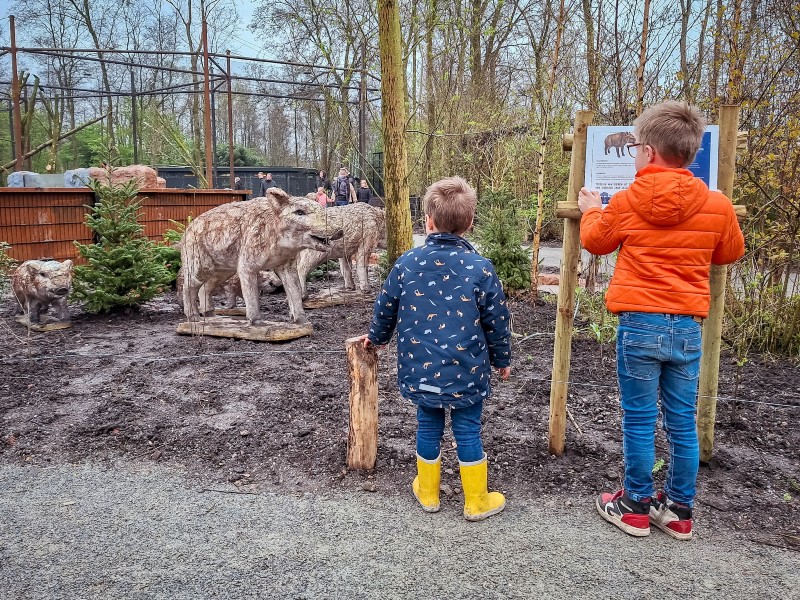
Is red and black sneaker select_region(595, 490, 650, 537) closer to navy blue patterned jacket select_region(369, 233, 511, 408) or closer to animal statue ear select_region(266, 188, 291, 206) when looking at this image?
navy blue patterned jacket select_region(369, 233, 511, 408)

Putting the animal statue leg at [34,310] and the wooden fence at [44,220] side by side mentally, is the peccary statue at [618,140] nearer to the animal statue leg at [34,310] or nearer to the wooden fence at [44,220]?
the animal statue leg at [34,310]

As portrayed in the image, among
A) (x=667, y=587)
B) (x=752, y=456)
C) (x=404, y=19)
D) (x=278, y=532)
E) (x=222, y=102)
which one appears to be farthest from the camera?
(x=222, y=102)

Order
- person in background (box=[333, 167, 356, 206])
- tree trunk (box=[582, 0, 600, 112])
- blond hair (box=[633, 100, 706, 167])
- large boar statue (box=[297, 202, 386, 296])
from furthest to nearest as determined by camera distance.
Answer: person in background (box=[333, 167, 356, 206]), large boar statue (box=[297, 202, 386, 296]), tree trunk (box=[582, 0, 600, 112]), blond hair (box=[633, 100, 706, 167])

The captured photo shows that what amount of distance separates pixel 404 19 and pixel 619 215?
873cm

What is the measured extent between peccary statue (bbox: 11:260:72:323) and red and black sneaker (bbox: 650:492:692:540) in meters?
6.14

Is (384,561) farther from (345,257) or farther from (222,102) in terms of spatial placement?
(222,102)

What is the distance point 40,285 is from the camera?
664 cm

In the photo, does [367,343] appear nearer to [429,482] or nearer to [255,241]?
[429,482]

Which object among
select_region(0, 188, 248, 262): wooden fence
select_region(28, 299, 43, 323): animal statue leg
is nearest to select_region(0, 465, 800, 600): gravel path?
select_region(28, 299, 43, 323): animal statue leg

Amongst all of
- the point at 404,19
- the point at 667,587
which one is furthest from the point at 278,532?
the point at 404,19

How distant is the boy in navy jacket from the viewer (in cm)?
283

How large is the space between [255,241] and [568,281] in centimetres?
354

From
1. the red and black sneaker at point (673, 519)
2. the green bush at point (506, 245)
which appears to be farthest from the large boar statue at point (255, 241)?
the red and black sneaker at point (673, 519)

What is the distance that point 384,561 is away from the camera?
2627 millimetres
